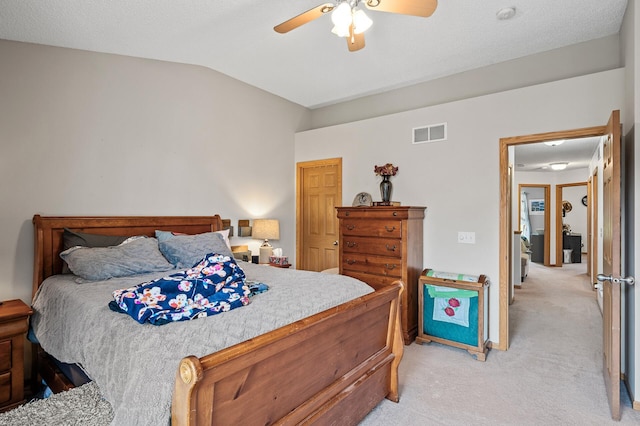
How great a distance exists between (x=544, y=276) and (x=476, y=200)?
17.0 ft

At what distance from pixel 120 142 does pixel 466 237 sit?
11.8 feet

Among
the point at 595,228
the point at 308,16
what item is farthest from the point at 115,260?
the point at 595,228

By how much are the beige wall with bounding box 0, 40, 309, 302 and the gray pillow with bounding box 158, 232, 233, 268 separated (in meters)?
0.62

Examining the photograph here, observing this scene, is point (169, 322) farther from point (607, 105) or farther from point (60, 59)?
point (607, 105)

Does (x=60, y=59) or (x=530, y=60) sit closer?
(x=60, y=59)

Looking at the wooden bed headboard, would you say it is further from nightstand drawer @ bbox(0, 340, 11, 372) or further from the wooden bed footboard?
the wooden bed footboard

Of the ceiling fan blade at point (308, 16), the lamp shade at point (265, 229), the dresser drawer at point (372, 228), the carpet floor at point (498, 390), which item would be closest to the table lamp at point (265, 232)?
the lamp shade at point (265, 229)

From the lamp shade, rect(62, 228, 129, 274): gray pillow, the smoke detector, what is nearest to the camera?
the smoke detector

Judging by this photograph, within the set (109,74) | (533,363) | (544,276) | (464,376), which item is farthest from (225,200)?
(544,276)

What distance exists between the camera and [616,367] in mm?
2121

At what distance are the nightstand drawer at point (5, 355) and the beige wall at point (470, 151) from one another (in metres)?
3.62

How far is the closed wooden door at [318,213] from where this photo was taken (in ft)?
15.7

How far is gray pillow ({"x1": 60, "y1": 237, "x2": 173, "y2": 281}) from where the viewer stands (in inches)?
101

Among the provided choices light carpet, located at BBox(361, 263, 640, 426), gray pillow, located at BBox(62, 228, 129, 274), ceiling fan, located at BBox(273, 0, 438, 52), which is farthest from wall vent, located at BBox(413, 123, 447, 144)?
gray pillow, located at BBox(62, 228, 129, 274)
